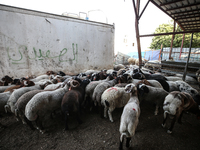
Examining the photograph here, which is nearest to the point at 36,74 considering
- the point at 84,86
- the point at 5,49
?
the point at 5,49

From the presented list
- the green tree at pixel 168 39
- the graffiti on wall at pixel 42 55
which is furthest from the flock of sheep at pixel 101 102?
the green tree at pixel 168 39

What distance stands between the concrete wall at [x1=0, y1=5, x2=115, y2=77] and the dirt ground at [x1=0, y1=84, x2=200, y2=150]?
4.01 metres

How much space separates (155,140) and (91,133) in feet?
5.37

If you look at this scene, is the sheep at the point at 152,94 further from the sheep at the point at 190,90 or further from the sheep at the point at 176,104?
the sheep at the point at 190,90

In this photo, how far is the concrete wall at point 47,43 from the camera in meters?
5.54

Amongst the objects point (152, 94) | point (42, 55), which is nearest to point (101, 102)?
point (152, 94)

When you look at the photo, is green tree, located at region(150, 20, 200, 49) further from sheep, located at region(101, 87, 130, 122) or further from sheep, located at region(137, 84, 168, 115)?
sheep, located at region(101, 87, 130, 122)

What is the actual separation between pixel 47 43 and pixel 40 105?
5.17 m

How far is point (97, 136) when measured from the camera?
259 cm

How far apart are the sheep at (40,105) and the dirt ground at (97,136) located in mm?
410

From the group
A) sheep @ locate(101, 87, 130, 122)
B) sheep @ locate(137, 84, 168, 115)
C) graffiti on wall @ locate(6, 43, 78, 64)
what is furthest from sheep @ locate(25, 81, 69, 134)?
graffiti on wall @ locate(6, 43, 78, 64)

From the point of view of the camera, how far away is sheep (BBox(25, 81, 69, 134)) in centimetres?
256

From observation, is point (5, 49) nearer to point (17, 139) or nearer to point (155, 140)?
point (17, 139)

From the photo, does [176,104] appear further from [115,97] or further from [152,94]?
[115,97]
